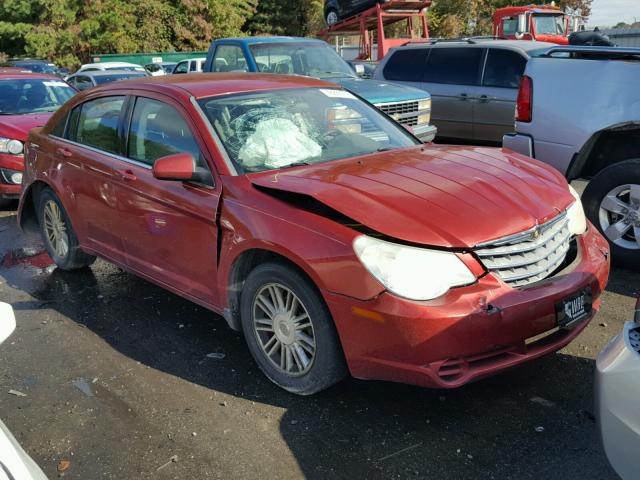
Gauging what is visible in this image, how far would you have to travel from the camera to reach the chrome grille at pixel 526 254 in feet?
Result: 10.2

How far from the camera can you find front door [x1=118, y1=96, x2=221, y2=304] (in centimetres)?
390

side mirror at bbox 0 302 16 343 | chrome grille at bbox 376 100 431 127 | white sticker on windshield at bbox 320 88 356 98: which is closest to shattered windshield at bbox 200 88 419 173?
white sticker on windshield at bbox 320 88 356 98

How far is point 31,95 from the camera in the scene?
955cm

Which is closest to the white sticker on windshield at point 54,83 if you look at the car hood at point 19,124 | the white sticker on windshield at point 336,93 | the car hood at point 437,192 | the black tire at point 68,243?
the car hood at point 19,124

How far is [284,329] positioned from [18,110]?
24.0 ft

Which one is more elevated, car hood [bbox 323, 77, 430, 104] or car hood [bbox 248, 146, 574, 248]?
car hood [bbox 248, 146, 574, 248]

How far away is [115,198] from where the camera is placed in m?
4.60

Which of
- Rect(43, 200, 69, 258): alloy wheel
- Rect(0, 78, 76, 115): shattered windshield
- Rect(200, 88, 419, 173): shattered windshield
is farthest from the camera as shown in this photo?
Rect(0, 78, 76, 115): shattered windshield

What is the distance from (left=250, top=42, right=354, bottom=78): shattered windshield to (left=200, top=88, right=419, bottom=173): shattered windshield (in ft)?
15.9

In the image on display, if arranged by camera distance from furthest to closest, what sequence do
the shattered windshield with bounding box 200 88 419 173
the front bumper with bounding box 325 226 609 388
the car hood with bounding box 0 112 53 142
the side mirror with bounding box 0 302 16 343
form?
the car hood with bounding box 0 112 53 142 < the shattered windshield with bounding box 200 88 419 173 < the front bumper with bounding box 325 226 609 388 < the side mirror with bounding box 0 302 16 343

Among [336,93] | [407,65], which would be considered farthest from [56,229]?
[407,65]

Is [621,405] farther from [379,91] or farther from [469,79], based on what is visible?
[469,79]

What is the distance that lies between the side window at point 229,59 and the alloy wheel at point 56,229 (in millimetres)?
4371

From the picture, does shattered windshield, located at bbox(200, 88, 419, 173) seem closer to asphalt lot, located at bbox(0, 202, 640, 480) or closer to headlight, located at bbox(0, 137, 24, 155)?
asphalt lot, located at bbox(0, 202, 640, 480)
